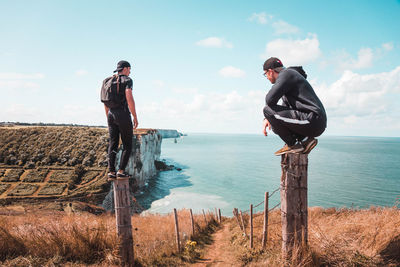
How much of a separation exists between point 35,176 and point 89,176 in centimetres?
833

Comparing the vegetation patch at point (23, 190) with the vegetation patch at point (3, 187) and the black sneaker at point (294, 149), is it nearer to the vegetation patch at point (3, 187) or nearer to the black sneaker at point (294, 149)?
the vegetation patch at point (3, 187)

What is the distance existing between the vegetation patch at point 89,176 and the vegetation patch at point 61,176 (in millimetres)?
1660

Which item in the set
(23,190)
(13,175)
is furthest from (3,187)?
(13,175)

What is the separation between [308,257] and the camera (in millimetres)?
3562

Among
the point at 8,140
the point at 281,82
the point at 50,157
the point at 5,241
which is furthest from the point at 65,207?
the point at 8,140

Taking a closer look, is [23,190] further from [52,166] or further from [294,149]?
[294,149]

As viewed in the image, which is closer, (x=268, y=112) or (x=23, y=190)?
(x=268, y=112)

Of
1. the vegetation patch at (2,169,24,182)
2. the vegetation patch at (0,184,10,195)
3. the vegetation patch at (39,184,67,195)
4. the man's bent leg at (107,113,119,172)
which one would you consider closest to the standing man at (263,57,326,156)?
the man's bent leg at (107,113,119,172)

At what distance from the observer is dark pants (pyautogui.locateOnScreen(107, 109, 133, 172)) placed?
422 cm

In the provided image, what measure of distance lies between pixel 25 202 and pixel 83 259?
32.5 meters

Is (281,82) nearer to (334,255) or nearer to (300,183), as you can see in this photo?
(300,183)

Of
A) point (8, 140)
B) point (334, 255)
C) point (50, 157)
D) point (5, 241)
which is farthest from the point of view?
point (8, 140)

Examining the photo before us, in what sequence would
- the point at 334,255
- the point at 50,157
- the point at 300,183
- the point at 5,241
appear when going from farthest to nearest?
1. the point at 50,157
2. the point at 5,241
3. the point at 334,255
4. the point at 300,183

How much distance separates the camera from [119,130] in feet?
14.4
